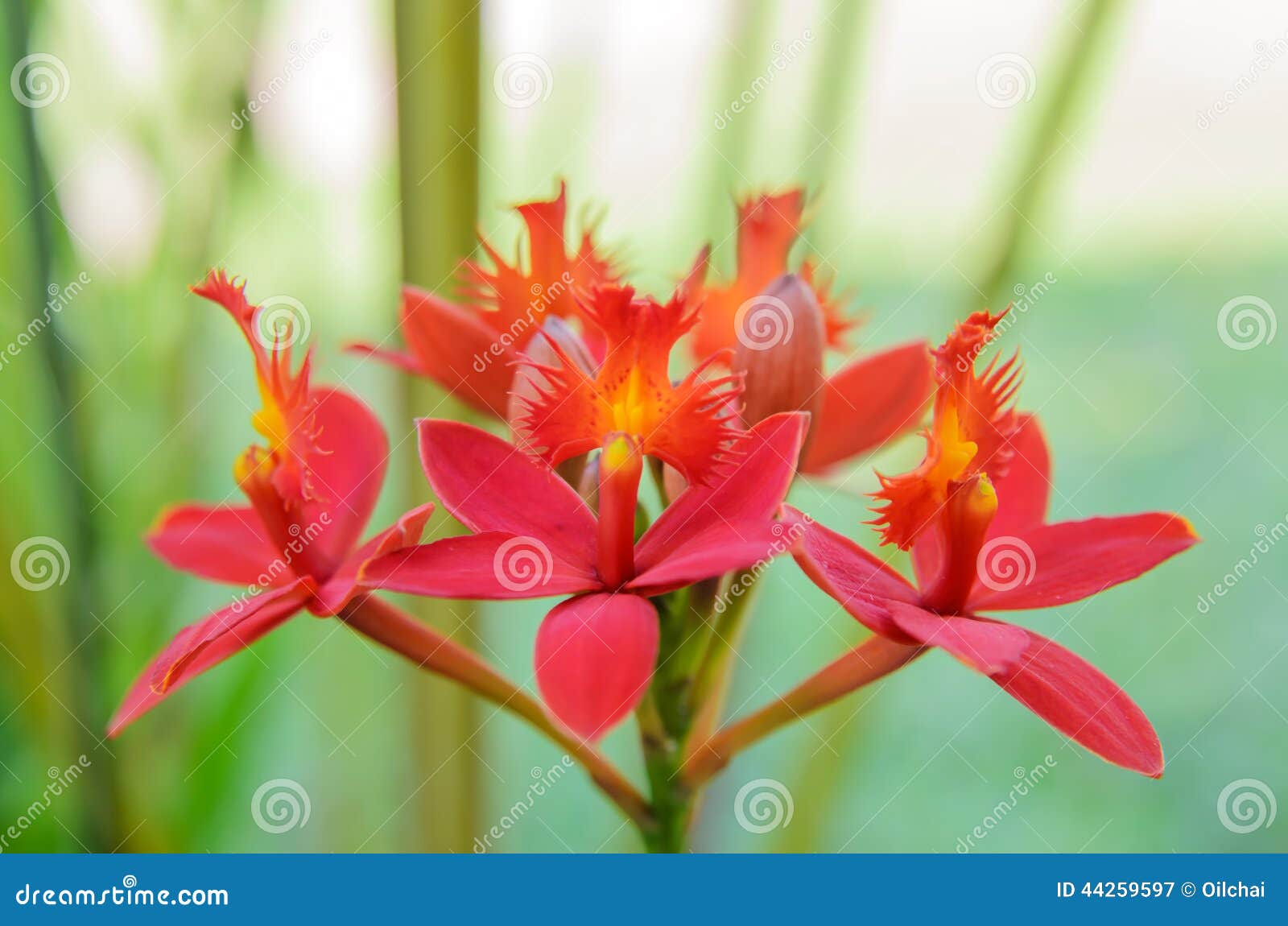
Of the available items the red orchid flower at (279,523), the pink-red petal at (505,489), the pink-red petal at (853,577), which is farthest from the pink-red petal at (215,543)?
the pink-red petal at (853,577)

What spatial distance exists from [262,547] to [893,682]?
0.35 metres

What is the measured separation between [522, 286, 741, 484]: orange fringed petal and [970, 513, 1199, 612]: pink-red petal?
0.10m

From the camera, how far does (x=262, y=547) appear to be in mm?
403

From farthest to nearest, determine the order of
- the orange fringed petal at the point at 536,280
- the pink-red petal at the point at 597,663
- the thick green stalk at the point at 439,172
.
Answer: the thick green stalk at the point at 439,172 → the orange fringed petal at the point at 536,280 → the pink-red petal at the point at 597,663

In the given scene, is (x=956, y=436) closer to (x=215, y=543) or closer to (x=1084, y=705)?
(x=1084, y=705)

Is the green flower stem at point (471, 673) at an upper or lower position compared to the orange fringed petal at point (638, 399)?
lower

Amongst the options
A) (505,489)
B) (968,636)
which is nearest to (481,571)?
(505,489)

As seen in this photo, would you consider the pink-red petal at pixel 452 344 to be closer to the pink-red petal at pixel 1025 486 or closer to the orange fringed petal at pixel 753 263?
the orange fringed petal at pixel 753 263

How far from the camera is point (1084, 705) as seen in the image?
0.31 metres

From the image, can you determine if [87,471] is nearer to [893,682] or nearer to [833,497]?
[893,682]

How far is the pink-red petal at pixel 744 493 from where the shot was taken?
1.01 feet

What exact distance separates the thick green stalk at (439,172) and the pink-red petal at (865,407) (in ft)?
0.70

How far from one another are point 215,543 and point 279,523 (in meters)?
0.07
